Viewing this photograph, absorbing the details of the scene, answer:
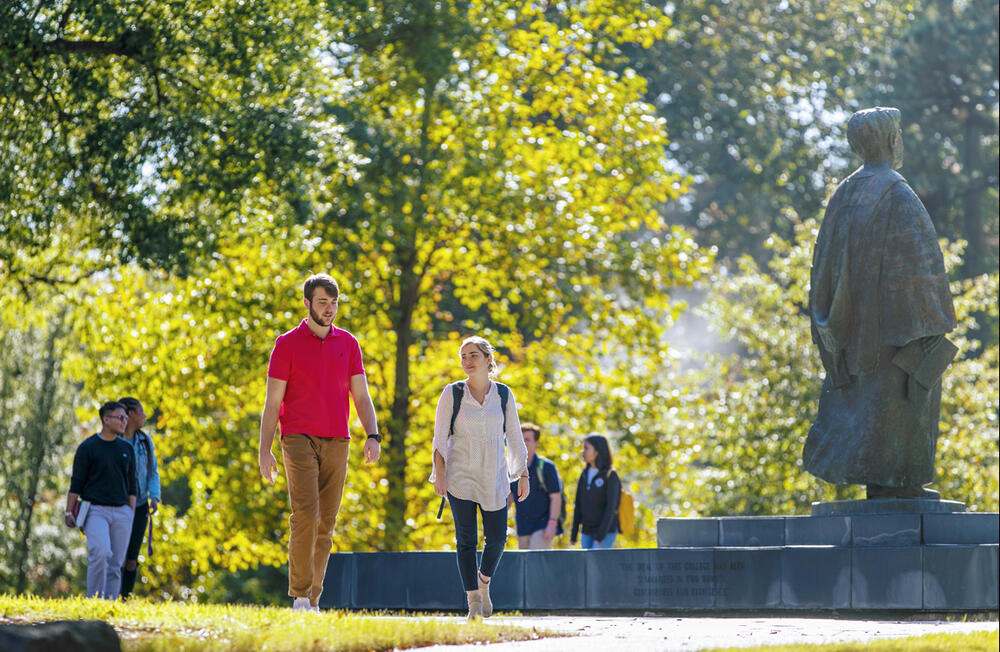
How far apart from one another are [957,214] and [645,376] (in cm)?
1629

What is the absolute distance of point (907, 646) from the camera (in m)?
7.52

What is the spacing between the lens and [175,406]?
2184 centimetres

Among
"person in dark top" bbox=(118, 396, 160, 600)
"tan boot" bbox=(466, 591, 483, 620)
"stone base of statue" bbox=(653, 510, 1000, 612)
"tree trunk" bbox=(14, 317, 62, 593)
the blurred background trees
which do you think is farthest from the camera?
"tree trunk" bbox=(14, 317, 62, 593)

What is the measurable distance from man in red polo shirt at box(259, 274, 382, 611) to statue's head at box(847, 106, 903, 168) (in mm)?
4885

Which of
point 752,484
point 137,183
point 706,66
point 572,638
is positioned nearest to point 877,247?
point 572,638

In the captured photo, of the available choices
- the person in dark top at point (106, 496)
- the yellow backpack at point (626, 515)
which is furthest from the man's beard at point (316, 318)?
the yellow backpack at point (626, 515)

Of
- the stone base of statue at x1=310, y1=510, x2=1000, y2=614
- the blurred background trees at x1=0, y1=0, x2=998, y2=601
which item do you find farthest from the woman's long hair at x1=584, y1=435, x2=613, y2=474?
the blurred background trees at x1=0, y1=0, x2=998, y2=601

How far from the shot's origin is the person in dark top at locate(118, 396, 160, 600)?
45.4 feet

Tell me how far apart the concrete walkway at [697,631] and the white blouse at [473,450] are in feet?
2.56

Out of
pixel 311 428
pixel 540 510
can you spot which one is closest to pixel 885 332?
pixel 540 510

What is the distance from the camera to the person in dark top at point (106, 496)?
13169 millimetres

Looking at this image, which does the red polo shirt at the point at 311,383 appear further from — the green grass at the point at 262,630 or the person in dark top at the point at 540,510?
the person in dark top at the point at 540,510

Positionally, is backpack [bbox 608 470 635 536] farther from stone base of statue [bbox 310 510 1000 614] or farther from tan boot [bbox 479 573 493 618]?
tan boot [bbox 479 573 493 618]

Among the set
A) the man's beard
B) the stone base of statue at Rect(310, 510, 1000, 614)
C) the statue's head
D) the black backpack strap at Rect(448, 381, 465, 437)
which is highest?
the statue's head
